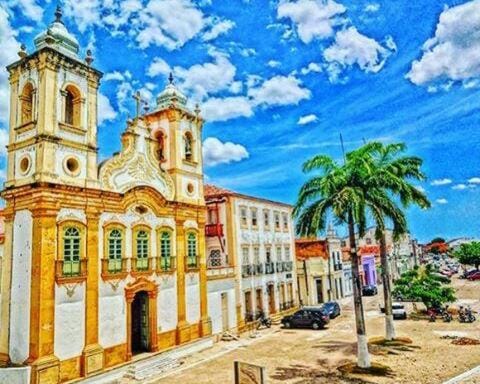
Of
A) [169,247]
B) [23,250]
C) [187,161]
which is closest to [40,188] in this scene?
[23,250]

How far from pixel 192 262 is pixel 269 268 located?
36.7 feet

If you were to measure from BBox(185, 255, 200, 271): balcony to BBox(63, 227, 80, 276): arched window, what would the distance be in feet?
26.3

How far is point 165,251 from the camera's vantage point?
1000 inches

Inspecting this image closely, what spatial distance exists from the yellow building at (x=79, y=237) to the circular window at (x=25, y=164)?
0.08 metres

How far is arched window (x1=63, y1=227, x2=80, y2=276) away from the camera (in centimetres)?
1948

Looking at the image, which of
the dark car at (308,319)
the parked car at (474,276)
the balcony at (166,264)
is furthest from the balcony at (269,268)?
the parked car at (474,276)

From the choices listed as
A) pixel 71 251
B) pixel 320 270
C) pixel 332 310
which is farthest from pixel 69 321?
pixel 320 270

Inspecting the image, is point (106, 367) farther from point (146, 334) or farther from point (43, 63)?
point (43, 63)

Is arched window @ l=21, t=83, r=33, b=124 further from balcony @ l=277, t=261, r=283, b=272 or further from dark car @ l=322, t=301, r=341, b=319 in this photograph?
dark car @ l=322, t=301, r=341, b=319

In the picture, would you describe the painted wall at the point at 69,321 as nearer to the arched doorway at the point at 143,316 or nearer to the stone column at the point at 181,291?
the arched doorway at the point at 143,316

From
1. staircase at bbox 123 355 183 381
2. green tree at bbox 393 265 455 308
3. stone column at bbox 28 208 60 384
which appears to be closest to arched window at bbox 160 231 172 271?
staircase at bbox 123 355 183 381

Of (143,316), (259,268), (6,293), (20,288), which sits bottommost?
(143,316)

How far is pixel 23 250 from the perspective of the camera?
19.1 meters

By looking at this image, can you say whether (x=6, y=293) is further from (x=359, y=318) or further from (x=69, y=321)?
(x=359, y=318)
